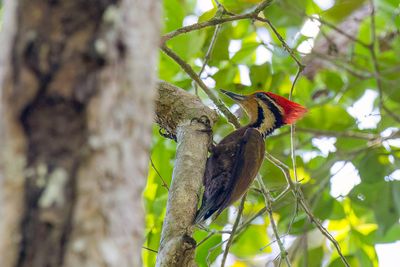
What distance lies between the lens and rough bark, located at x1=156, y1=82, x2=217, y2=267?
8.11 ft

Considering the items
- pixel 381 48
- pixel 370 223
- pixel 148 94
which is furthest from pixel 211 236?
pixel 381 48

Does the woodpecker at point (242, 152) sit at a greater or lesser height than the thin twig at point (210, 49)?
lesser

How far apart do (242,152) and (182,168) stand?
862 millimetres

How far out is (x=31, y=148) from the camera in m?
1.09

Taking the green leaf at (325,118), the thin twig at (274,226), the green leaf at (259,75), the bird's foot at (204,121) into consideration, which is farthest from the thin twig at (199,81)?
the green leaf at (325,118)

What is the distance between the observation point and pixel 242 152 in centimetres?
364

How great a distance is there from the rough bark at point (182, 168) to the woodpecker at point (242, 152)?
29 centimetres

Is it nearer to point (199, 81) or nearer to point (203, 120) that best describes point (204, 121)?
point (203, 120)

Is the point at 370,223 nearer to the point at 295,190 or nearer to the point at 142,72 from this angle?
the point at 295,190

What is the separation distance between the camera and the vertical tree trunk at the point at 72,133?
41.3 inches

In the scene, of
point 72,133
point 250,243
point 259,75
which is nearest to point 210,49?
point 259,75

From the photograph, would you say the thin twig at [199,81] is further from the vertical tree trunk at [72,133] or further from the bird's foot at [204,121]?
the vertical tree trunk at [72,133]

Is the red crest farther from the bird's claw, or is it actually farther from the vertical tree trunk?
the vertical tree trunk

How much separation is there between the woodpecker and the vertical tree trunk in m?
1.90
